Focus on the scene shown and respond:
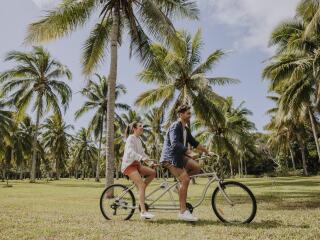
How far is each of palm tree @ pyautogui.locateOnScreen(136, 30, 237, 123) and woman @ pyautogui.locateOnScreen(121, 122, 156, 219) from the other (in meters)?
16.3

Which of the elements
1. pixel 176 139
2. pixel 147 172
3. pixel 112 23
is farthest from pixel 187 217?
pixel 112 23

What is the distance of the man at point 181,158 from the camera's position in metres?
6.27

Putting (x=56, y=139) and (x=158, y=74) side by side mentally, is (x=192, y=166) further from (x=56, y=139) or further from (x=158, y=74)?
(x=56, y=139)

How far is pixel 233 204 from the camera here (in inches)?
241

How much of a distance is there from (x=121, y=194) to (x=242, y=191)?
7.81ft

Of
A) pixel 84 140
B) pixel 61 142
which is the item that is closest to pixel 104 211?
pixel 61 142

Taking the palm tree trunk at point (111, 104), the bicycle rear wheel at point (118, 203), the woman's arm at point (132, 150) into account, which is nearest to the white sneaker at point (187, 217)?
the bicycle rear wheel at point (118, 203)

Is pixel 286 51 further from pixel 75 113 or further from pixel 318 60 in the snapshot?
pixel 75 113

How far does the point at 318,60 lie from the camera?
20.5 m

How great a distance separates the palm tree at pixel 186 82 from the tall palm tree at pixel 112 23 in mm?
7217

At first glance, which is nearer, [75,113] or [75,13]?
[75,13]

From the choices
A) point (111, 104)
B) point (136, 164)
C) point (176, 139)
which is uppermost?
point (111, 104)

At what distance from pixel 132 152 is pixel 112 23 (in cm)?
1049

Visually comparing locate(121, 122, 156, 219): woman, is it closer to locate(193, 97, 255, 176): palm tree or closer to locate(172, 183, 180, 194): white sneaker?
locate(172, 183, 180, 194): white sneaker
